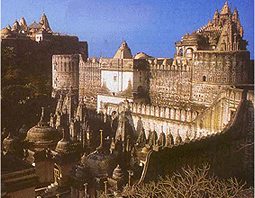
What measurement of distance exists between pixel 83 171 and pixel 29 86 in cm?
1394

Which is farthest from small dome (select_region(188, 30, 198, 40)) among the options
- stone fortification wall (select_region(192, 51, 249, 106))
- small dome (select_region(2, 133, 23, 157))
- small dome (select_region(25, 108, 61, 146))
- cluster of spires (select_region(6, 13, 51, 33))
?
cluster of spires (select_region(6, 13, 51, 33))

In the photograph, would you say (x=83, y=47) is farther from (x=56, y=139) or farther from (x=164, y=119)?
(x=56, y=139)

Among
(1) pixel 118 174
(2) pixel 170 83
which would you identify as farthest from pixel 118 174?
(2) pixel 170 83

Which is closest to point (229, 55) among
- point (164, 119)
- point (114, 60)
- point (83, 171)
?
point (164, 119)

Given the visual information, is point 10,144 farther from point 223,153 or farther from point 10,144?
point 223,153

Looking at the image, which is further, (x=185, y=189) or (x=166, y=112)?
(x=166, y=112)

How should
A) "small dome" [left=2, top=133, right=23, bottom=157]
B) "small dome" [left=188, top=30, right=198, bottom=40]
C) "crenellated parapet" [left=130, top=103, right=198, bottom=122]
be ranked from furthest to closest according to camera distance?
"small dome" [left=188, top=30, right=198, bottom=40]
"crenellated parapet" [left=130, top=103, right=198, bottom=122]
"small dome" [left=2, top=133, right=23, bottom=157]

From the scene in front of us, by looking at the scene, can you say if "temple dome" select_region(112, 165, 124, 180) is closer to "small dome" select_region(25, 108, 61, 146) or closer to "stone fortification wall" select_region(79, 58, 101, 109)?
"small dome" select_region(25, 108, 61, 146)

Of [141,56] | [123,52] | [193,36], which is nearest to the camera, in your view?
[193,36]

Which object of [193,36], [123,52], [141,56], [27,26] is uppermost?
[27,26]

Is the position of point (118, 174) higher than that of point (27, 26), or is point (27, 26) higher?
point (27, 26)

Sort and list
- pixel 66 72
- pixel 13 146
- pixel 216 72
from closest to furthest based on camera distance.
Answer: pixel 13 146
pixel 216 72
pixel 66 72

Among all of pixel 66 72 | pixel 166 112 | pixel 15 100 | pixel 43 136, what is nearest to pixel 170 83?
pixel 166 112

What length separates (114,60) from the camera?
23734mm
